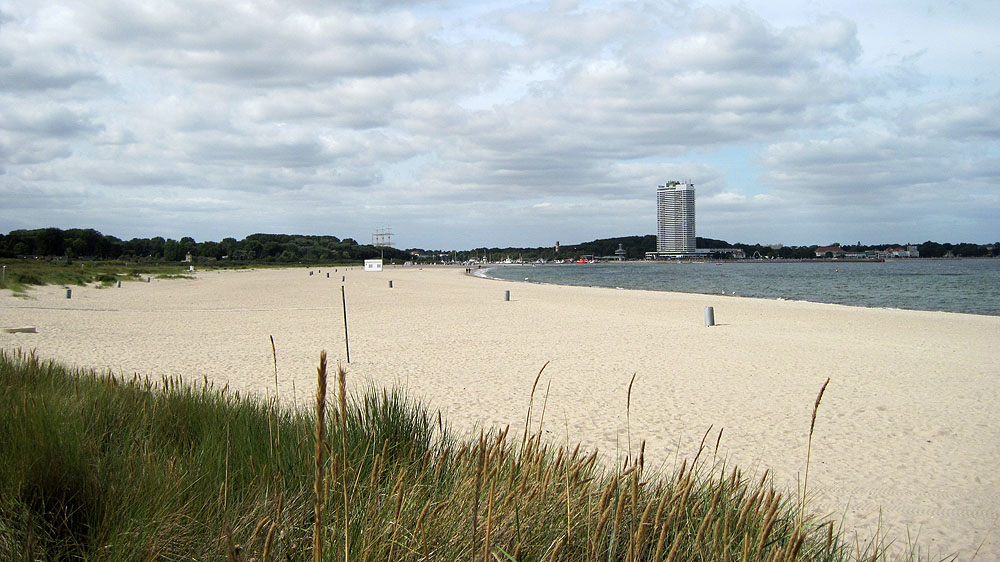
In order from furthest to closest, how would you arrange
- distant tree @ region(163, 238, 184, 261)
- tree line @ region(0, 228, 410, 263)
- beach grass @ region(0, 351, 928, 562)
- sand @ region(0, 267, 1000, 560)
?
1. distant tree @ region(163, 238, 184, 261)
2. tree line @ region(0, 228, 410, 263)
3. sand @ region(0, 267, 1000, 560)
4. beach grass @ region(0, 351, 928, 562)

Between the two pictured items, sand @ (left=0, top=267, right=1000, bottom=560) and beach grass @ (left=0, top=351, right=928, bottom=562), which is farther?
sand @ (left=0, top=267, right=1000, bottom=560)

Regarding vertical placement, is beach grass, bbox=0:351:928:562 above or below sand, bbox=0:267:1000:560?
above

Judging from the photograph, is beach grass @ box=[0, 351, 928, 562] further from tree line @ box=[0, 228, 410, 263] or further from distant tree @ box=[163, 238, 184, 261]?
distant tree @ box=[163, 238, 184, 261]

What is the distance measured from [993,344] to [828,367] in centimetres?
650

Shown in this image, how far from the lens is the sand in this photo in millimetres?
5656

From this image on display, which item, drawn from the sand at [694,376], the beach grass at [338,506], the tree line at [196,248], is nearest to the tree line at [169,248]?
the tree line at [196,248]

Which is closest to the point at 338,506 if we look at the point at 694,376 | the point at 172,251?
the point at 694,376

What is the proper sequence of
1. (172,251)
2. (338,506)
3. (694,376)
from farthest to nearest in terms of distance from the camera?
1. (172,251)
2. (694,376)
3. (338,506)

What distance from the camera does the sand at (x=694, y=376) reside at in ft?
18.6

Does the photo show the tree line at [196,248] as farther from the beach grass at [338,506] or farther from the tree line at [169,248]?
the beach grass at [338,506]

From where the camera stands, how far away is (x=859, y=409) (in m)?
8.29

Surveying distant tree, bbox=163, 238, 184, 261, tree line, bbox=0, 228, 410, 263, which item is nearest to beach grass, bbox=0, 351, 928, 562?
tree line, bbox=0, 228, 410, 263

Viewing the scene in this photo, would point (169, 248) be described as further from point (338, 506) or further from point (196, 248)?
point (338, 506)

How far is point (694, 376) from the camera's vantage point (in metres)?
10.3
